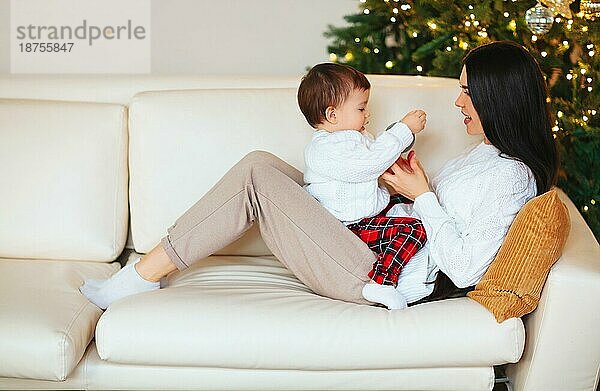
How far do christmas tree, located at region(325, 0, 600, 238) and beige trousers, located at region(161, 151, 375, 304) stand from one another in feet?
3.04

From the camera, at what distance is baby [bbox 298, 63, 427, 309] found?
2469mm

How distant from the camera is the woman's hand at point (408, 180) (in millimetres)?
2484

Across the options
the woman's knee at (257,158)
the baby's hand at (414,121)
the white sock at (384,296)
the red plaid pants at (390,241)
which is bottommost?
the white sock at (384,296)

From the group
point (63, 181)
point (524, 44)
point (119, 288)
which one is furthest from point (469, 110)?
point (63, 181)

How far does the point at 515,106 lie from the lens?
243cm

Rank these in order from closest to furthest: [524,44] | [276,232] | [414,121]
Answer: [276,232] < [414,121] < [524,44]

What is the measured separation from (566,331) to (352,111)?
80 centimetres

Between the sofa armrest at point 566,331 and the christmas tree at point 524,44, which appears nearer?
the sofa armrest at point 566,331

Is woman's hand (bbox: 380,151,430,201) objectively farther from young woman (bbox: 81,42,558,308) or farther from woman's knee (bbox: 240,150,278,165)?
woman's knee (bbox: 240,150,278,165)

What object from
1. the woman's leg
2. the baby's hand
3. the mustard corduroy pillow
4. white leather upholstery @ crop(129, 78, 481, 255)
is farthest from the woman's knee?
the mustard corduroy pillow

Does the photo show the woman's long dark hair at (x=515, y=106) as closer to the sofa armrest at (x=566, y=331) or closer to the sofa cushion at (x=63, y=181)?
the sofa armrest at (x=566, y=331)

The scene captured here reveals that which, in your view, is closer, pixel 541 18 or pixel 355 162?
pixel 355 162

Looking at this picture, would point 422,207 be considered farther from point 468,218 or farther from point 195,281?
point 195,281

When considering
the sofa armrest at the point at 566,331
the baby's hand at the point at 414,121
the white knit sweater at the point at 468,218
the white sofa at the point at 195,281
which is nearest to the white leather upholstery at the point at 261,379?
the white sofa at the point at 195,281
